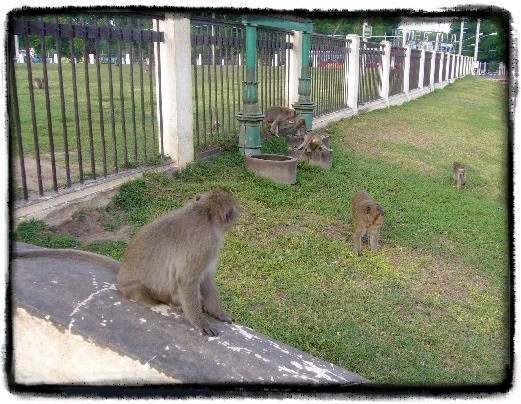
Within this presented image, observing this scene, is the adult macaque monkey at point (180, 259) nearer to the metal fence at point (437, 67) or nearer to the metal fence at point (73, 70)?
the metal fence at point (73, 70)

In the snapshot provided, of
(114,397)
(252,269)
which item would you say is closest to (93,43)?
(252,269)

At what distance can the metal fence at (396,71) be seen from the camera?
22125 mm

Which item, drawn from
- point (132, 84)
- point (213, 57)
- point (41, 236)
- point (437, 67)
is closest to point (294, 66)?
point (213, 57)

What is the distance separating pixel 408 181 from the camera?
10.2 meters

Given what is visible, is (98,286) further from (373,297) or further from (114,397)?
(373,297)

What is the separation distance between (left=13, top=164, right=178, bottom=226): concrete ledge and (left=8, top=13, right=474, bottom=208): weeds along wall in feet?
0.24

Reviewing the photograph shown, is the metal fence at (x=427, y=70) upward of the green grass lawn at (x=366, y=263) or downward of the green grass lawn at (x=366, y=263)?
upward

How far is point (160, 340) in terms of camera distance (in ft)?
10.5

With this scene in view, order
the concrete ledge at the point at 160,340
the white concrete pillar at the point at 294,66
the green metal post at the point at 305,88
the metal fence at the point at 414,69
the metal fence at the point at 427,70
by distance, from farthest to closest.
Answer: the metal fence at the point at 427,70, the metal fence at the point at 414,69, the white concrete pillar at the point at 294,66, the green metal post at the point at 305,88, the concrete ledge at the point at 160,340

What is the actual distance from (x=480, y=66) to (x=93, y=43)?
191 feet

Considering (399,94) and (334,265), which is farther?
(399,94)

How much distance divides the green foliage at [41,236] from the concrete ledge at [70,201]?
0.27 feet

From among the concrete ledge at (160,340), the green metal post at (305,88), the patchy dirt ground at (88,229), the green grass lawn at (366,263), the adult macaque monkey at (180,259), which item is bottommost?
the green grass lawn at (366,263)

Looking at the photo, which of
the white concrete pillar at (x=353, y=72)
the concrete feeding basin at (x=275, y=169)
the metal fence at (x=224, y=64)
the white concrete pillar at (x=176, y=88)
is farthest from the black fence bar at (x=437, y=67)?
the white concrete pillar at (x=176, y=88)
